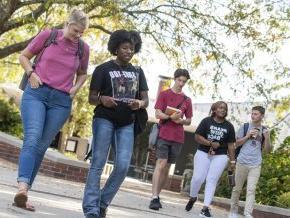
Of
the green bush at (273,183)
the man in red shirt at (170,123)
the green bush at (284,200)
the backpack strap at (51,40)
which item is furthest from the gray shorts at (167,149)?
the green bush at (273,183)

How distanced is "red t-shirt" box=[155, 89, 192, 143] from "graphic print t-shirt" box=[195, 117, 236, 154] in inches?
11.9

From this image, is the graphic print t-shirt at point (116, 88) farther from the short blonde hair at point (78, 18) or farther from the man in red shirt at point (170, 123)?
the man in red shirt at point (170, 123)

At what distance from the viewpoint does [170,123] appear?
9.23m

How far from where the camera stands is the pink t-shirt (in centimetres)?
607

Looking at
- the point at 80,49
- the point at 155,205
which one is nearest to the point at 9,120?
the point at 155,205

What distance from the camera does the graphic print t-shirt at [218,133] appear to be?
922 centimetres

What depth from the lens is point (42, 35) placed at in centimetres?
612

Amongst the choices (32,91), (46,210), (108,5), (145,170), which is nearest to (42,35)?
(32,91)

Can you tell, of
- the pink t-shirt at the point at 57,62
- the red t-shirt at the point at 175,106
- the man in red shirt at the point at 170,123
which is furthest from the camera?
the red t-shirt at the point at 175,106

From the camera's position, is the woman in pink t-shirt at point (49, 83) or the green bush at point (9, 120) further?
the green bush at point (9, 120)

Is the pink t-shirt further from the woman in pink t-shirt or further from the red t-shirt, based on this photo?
the red t-shirt

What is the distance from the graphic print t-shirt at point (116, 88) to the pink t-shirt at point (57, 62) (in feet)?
0.89

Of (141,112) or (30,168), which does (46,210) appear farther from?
(141,112)

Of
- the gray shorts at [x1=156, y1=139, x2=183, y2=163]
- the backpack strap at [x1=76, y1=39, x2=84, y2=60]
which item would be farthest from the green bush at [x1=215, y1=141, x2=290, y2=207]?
the backpack strap at [x1=76, y1=39, x2=84, y2=60]
